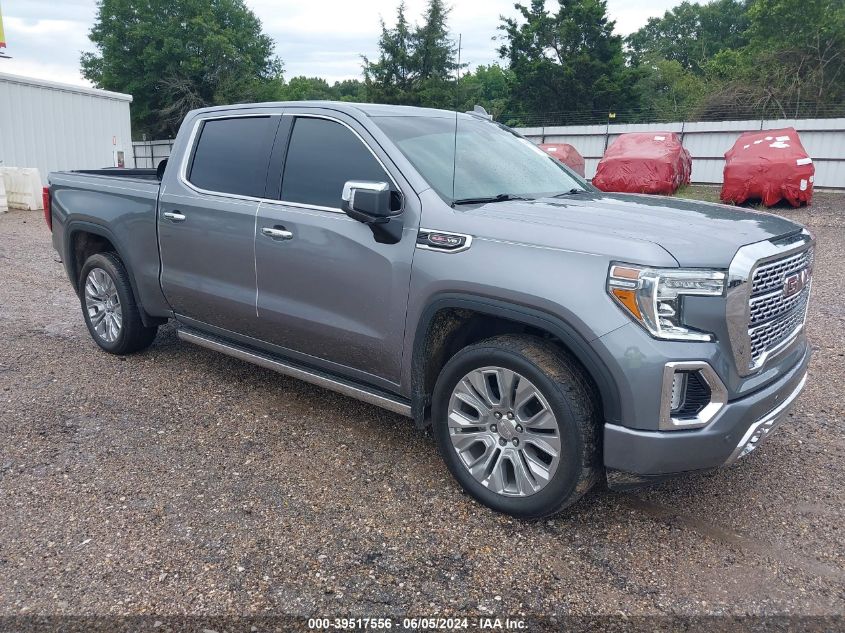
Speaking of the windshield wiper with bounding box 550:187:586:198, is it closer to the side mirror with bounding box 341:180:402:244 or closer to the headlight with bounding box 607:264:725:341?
the side mirror with bounding box 341:180:402:244

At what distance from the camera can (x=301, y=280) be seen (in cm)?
390

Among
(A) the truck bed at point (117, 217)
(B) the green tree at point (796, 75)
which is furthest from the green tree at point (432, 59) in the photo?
(A) the truck bed at point (117, 217)

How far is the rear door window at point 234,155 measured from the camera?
4.28 meters

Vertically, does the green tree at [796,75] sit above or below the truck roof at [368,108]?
above

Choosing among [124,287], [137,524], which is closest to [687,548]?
[137,524]

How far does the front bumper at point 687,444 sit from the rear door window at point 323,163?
5.75 ft

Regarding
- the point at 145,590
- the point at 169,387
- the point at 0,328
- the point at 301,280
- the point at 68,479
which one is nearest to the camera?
the point at 145,590

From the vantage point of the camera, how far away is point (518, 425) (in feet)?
10.3

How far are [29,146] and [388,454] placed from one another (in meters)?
22.3

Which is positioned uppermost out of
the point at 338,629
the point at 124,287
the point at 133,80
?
the point at 133,80

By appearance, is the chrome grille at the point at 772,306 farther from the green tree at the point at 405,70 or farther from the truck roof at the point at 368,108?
the green tree at the point at 405,70

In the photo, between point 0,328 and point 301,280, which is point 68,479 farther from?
point 0,328

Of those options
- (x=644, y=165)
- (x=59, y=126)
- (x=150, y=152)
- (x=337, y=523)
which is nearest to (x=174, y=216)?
(x=337, y=523)

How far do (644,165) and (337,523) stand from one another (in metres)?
15.9
